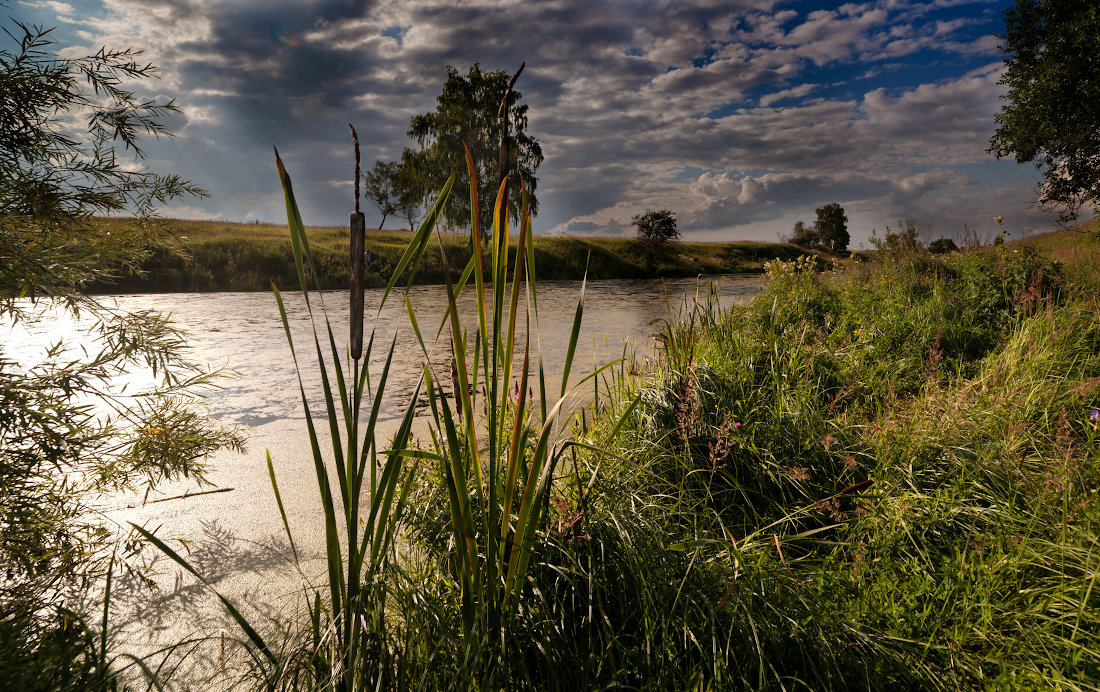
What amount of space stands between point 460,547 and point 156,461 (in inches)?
75.2

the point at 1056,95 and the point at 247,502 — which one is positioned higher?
the point at 1056,95

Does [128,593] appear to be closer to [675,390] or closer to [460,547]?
[460,547]

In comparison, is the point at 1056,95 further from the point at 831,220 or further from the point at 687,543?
the point at 831,220

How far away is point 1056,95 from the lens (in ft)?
32.9

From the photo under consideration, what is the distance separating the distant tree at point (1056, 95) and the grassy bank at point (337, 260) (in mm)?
9537

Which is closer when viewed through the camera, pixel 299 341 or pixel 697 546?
pixel 697 546

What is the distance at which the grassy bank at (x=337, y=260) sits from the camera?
1427cm

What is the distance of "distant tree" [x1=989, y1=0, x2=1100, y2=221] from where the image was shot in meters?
9.75

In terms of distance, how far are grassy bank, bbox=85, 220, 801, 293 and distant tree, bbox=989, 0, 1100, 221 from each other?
9.54 m

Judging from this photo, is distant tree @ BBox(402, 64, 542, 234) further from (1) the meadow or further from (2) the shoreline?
(1) the meadow

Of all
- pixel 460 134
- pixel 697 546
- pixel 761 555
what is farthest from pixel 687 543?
pixel 460 134

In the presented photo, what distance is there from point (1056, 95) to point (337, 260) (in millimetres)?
18883

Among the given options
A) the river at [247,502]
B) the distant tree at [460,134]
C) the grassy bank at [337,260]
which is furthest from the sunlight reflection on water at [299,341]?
the distant tree at [460,134]

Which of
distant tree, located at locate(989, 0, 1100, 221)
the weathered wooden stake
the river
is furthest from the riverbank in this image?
distant tree, located at locate(989, 0, 1100, 221)
